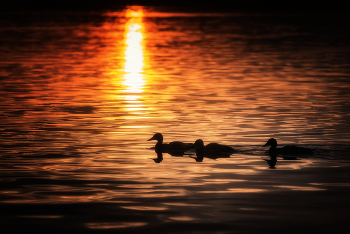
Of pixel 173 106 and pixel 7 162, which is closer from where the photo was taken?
pixel 7 162

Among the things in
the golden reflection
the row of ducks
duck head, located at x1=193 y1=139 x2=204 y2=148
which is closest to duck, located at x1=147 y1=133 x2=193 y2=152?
the row of ducks

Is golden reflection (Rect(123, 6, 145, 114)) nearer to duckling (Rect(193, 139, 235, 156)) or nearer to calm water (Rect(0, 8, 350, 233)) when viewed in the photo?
calm water (Rect(0, 8, 350, 233))

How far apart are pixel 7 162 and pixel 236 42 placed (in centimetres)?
4986

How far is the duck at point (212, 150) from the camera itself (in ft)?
49.7

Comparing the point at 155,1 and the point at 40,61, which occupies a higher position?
the point at 155,1

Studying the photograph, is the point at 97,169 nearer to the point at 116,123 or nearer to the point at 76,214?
the point at 76,214

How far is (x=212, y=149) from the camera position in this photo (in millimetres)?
15219

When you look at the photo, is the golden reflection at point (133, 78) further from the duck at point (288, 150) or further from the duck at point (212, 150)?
the duck at point (288, 150)

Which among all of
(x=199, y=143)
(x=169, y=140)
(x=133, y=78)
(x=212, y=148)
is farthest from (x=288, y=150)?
(x=133, y=78)

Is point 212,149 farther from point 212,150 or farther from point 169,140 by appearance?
point 169,140

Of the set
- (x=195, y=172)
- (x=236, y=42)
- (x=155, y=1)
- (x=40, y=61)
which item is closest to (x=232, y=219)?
(x=195, y=172)

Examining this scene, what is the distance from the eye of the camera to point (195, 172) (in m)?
13.6

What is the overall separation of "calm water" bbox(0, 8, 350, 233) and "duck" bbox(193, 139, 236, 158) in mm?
213

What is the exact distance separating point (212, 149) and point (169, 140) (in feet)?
7.33
